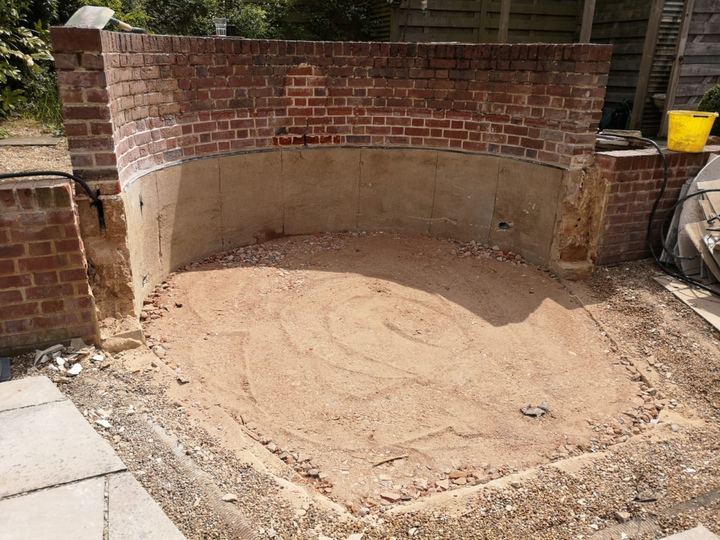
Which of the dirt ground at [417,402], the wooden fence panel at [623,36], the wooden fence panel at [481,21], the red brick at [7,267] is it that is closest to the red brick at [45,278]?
the red brick at [7,267]

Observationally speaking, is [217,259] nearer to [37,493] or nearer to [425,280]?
[425,280]

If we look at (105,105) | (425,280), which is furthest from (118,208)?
(425,280)

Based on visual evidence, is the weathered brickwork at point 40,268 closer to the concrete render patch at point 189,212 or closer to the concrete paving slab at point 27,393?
the concrete paving slab at point 27,393

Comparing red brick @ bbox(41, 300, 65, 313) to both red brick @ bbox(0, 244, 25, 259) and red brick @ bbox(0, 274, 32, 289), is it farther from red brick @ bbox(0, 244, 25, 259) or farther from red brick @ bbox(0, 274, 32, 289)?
red brick @ bbox(0, 244, 25, 259)

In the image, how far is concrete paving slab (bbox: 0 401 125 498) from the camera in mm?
2512

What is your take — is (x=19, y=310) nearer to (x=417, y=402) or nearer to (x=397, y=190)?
(x=417, y=402)

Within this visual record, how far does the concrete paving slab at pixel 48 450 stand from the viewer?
2.51m

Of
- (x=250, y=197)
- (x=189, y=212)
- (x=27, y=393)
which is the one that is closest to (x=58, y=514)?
(x=27, y=393)

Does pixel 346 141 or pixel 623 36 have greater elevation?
pixel 623 36

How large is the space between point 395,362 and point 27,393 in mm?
2258

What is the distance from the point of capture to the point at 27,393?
123 inches

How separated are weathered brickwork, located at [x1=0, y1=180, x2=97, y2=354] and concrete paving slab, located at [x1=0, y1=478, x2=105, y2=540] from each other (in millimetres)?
1372

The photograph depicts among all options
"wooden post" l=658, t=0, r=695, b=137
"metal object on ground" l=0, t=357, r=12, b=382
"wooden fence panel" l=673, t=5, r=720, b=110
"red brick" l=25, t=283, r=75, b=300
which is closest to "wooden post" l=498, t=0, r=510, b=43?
"wooden post" l=658, t=0, r=695, b=137

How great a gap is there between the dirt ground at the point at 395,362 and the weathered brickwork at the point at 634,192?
0.78m
